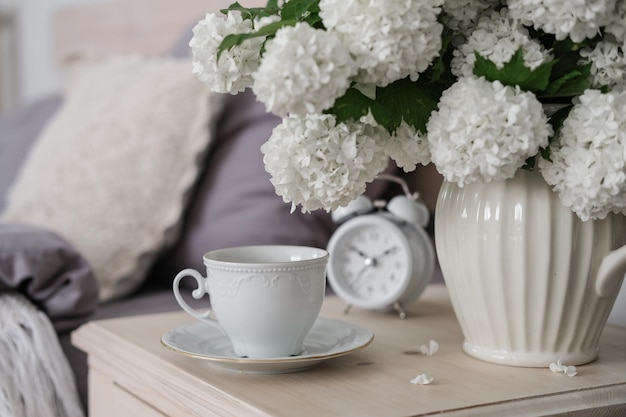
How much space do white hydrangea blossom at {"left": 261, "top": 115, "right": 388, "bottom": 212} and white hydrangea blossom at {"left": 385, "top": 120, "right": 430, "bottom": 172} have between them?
0.09 ft

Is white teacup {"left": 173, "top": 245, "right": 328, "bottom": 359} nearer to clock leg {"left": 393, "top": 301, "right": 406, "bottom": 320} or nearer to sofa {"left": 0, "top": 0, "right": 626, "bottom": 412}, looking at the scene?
clock leg {"left": 393, "top": 301, "right": 406, "bottom": 320}

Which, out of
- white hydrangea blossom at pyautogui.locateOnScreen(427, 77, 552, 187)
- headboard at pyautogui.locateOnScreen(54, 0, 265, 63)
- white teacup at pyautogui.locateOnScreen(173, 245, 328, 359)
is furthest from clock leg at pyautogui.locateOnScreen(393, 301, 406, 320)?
headboard at pyautogui.locateOnScreen(54, 0, 265, 63)

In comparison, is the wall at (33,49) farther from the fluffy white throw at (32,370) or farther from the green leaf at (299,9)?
the green leaf at (299,9)

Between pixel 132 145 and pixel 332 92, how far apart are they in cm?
92

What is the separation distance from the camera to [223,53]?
0.71m

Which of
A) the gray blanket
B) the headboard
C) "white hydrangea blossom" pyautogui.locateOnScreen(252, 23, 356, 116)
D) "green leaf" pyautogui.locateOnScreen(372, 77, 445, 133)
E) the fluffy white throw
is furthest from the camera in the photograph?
the headboard

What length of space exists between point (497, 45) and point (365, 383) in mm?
312

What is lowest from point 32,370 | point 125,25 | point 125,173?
point 32,370

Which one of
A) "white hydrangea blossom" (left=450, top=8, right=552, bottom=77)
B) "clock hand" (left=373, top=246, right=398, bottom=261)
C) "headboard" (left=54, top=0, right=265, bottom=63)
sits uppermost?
"headboard" (left=54, top=0, right=265, bottom=63)

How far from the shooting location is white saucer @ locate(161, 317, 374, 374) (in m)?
0.73

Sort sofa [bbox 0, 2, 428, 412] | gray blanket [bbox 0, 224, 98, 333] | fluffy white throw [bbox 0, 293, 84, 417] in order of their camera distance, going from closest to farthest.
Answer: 1. fluffy white throw [bbox 0, 293, 84, 417]
2. gray blanket [bbox 0, 224, 98, 333]
3. sofa [bbox 0, 2, 428, 412]

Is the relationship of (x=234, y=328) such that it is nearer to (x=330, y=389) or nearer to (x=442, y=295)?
(x=330, y=389)

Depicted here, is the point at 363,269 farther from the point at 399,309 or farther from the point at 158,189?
the point at 158,189

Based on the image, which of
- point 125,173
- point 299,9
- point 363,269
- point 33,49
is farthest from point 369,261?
point 33,49
